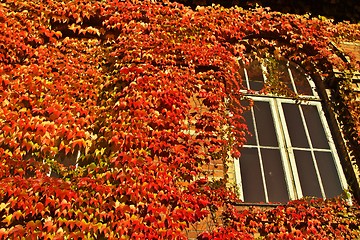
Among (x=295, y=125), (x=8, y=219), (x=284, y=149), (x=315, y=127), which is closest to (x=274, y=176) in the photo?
(x=284, y=149)

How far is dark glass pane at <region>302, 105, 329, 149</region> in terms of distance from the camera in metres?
5.51

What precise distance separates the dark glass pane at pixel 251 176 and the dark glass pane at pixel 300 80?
69.3 inches

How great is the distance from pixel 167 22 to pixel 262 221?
3664 millimetres

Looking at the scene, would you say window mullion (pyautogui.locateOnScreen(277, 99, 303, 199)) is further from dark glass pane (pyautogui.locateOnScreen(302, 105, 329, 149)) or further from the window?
dark glass pane (pyautogui.locateOnScreen(302, 105, 329, 149))

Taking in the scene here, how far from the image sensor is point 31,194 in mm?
4020

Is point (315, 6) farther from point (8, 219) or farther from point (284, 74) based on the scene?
point (8, 219)

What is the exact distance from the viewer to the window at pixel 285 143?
4.88m

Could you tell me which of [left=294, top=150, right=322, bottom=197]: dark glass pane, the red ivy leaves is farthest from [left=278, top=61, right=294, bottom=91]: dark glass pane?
[left=294, top=150, right=322, bottom=197]: dark glass pane

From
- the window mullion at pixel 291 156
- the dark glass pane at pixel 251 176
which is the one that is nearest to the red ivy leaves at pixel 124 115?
the dark glass pane at pixel 251 176

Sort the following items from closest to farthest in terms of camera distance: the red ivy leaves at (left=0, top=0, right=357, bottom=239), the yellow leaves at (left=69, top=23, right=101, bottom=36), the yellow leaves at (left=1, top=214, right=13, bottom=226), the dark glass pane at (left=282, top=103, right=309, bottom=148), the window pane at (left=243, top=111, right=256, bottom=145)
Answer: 1. the yellow leaves at (left=1, top=214, right=13, bottom=226)
2. the red ivy leaves at (left=0, top=0, right=357, bottom=239)
3. the window pane at (left=243, top=111, right=256, bottom=145)
4. the dark glass pane at (left=282, top=103, right=309, bottom=148)
5. the yellow leaves at (left=69, top=23, right=101, bottom=36)

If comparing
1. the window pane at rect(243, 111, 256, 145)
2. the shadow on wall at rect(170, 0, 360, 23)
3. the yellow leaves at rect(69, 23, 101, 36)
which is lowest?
the window pane at rect(243, 111, 256, 145)

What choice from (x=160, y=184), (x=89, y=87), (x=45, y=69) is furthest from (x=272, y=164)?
(x=45, y=69)

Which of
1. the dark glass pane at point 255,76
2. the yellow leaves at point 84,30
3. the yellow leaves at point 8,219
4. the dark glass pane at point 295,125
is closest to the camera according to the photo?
the yellow leaves at point 8,219

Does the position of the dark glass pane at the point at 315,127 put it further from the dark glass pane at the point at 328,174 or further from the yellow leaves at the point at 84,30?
the yellow leaves at the point at 84,30
